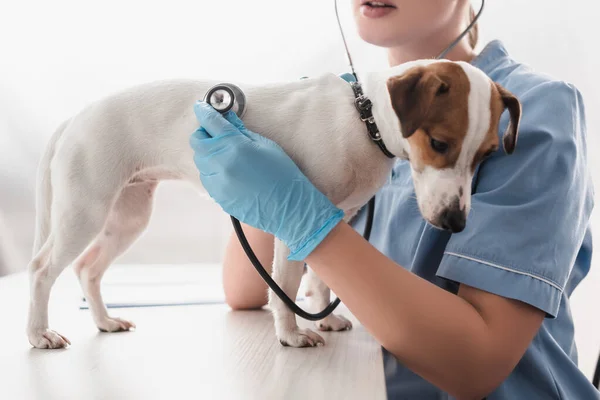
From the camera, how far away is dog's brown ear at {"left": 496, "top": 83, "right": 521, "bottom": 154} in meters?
1.05

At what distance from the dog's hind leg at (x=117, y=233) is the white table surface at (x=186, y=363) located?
0.35 ft

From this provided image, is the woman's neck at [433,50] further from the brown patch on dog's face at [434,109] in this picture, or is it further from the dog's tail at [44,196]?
the dog's tail at [44,196]

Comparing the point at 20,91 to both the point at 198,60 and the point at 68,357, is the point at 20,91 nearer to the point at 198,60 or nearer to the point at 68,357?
the point at 198,60

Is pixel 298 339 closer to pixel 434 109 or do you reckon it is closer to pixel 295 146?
pixel 295 146

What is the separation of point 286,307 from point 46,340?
1.37 ft

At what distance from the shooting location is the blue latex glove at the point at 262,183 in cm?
101

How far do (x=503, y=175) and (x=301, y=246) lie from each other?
1.34ft

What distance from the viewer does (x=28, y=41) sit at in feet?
7.04

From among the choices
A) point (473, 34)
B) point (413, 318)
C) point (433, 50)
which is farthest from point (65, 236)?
point (473, 34)

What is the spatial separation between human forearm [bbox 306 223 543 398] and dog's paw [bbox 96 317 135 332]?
40 cm

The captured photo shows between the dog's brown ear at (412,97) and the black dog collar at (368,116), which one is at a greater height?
the dog's brown ear at (412,97)

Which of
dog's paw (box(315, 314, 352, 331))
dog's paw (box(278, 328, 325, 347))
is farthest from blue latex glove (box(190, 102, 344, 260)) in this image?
dog's paw (box(315, 314, 352, 331))

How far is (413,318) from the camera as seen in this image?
1011 mm

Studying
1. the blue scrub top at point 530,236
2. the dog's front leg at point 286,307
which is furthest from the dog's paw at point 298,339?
the blue scrub top at point 530,236
